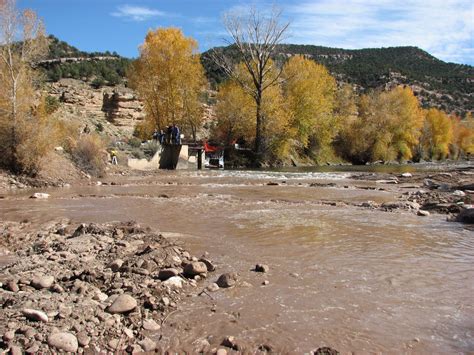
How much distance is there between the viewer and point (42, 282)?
4.79 metres

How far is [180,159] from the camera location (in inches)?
1185

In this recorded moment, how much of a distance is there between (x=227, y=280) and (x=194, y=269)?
478 mm

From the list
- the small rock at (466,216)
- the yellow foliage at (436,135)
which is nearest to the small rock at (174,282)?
the small rock at (466,216)

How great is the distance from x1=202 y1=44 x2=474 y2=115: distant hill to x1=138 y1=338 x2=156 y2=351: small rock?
79197mm

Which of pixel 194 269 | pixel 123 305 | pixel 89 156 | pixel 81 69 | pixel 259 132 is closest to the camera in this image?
pixel 123 305

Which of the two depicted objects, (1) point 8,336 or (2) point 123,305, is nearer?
(1) point 8,336

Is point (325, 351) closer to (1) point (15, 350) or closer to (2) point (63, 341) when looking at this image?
(2) point (63, 341)

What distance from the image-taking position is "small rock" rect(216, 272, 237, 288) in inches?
208

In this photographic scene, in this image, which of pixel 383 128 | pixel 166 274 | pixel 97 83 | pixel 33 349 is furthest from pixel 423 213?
pixel 97 83

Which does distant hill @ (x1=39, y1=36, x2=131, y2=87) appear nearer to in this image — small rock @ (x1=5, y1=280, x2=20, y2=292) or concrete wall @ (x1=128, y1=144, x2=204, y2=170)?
concrete wall @ (x1=128, y1=144, x2=204, y2=170)

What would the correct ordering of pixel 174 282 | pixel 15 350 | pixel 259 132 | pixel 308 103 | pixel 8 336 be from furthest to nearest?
pixel 308 103
pixel 259 132
pixel 174 282
pixel 8 336
pixel 15 350

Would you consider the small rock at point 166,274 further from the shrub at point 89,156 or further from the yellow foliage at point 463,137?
the yellow foliage at point 463,137

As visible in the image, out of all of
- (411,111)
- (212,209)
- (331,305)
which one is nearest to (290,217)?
(212,209)

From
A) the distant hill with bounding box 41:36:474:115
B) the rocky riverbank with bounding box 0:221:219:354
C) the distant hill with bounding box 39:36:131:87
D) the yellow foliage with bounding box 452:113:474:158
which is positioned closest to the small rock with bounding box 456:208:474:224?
the rocky riverbank with bounding box 0:221:219:354
